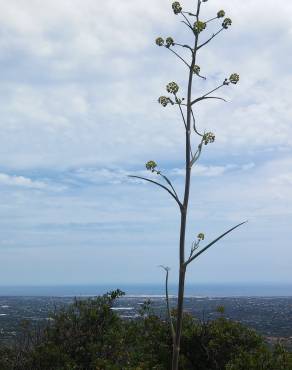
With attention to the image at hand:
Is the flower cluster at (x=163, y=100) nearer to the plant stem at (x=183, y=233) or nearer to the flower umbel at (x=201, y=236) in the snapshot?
the plant stem at (x=183, y=233)

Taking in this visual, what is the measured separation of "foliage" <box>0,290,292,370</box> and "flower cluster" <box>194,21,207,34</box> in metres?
9.83

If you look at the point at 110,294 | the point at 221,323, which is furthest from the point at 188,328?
the point at 110,294

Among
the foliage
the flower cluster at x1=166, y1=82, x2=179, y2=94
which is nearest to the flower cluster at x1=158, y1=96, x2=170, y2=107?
the flower cluster at x1=166, y1=82, x2=179, y2=94

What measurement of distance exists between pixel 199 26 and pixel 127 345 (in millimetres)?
14337

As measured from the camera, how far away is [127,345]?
16.9 m

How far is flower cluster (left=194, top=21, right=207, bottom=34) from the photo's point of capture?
4211mm

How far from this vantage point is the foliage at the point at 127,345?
13.8 metres

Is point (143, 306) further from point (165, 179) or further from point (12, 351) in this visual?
point (165, 179)

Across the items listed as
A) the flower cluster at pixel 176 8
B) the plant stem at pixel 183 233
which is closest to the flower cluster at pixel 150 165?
the plant stem at pixel 183 233

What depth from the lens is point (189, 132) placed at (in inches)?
164

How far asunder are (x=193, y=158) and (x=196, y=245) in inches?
28.2

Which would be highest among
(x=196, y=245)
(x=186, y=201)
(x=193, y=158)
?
(x=193, y=158)

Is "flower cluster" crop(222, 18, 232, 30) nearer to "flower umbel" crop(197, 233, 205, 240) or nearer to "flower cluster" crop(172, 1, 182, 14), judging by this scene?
"flower cluster" crop(172, 1, 182, 14)

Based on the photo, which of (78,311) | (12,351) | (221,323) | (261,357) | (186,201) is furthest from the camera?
(78,311)
